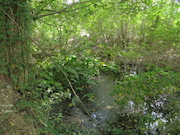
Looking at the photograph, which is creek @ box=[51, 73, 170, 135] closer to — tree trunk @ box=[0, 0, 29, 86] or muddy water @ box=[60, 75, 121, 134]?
muddy water @ box=[60, 75, 121, 134]

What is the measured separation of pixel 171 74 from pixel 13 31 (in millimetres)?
3146

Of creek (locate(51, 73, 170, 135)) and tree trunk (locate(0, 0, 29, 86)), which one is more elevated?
tree trunk (locate(0, 0, 29, 86))

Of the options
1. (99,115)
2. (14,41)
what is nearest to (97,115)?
(99,115)

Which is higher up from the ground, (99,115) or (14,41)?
(14,41)

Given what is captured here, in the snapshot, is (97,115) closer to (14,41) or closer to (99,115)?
(99,115)

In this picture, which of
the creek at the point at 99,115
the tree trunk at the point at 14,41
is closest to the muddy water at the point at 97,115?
the creek at the point at 99,115

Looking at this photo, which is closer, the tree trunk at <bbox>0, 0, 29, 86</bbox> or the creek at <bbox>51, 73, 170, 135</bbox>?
the tree trunk at <bbox>0, 0, 29, 86</bbox>

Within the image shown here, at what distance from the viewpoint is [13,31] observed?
201 cm

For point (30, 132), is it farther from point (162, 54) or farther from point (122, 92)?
point (162, 54)

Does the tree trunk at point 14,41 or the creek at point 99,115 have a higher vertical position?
the tree trunk at point 14,41

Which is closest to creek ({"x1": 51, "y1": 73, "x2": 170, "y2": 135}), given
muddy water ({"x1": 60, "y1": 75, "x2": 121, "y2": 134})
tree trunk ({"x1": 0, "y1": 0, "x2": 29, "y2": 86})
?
muddy water ({"x1": 60, "y1": 75, "x2": 121, "y2": 134})

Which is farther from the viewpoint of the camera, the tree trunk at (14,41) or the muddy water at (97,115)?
the muddy water at (97,115)

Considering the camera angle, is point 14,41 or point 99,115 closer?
point 14,41

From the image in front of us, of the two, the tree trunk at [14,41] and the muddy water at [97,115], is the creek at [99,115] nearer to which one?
the muddy water at [97,115]
